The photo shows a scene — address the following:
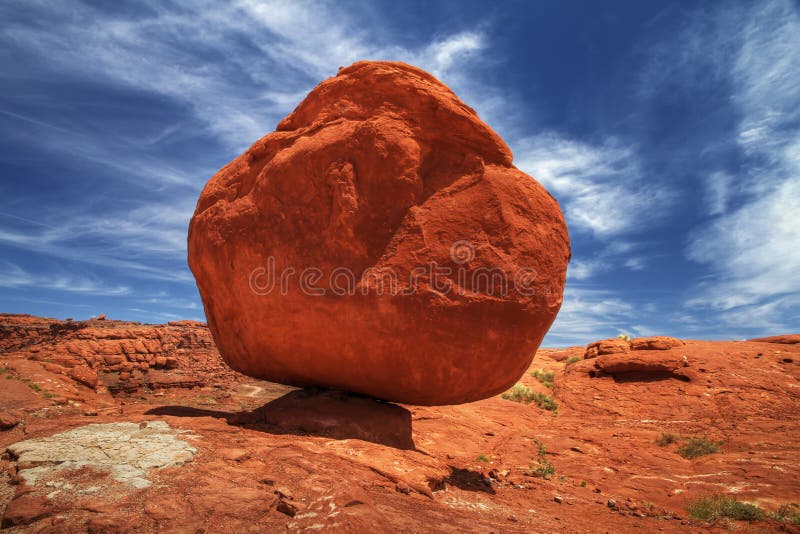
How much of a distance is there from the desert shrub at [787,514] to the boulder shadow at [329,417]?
15.0 feet

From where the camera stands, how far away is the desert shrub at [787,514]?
201 inches

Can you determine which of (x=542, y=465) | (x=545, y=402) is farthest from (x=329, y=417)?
(x=545, y=402)

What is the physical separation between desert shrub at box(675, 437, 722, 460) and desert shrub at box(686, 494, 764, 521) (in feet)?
11.8

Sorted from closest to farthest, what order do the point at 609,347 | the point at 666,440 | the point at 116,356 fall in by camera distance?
the point at 666,440 < the point at 116,356 < the point at 609,347

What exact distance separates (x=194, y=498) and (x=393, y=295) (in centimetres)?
289

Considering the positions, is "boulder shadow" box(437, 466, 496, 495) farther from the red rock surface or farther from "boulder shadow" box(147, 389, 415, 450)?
"boulder shadow" box(147, 389, 415, 450)

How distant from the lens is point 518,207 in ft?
18.8

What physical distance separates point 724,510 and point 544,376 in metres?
11.5

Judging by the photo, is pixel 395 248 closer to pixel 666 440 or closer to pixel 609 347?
pixel 666 440

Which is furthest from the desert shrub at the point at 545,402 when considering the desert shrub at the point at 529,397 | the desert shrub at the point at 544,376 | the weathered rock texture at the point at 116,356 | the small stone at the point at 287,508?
the small stone at the point at 287,508

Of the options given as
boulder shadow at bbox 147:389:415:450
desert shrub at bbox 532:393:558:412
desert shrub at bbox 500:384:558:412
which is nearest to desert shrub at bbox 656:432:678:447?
desert shrub at bbox 532:393:558:412

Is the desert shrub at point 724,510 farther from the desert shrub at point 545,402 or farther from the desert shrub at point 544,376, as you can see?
the desert shrub at point 544,376

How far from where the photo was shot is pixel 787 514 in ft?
17.3

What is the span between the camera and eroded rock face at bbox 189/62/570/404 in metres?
5.39
